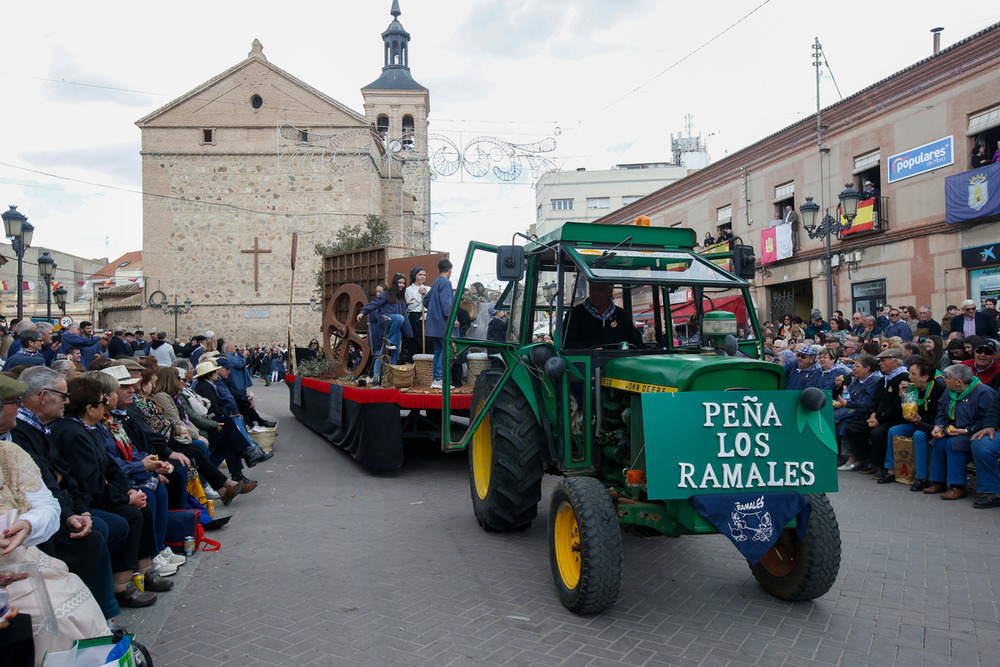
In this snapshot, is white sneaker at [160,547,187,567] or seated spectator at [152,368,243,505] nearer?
white sneaker at [160,547,187,567]

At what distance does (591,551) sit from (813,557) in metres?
1.29

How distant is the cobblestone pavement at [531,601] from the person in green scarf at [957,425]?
1.87 feet

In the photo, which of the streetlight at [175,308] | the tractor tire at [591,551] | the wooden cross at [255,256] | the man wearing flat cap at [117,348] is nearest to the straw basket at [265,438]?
the man wearing flat cap at [117,348]

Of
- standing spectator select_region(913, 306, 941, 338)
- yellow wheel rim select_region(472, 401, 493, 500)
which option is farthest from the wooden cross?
yellow wheel rim select_region(472, 401, 493, 500)

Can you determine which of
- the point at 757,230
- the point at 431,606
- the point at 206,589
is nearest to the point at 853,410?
the point at 431,606

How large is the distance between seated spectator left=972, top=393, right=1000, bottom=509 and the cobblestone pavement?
22 cm

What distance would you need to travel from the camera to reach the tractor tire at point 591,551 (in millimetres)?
3752

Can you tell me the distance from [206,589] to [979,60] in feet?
52.6

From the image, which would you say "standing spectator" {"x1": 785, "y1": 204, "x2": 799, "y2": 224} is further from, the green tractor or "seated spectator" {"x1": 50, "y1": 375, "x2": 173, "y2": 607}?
"seated spectator" {"x1": 50, "y1": 375, "x2": 173, "y2": 607}

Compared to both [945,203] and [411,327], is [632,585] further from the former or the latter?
[945,203]

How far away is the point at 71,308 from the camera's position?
51.6 meters

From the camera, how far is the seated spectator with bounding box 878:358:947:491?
7.20 m

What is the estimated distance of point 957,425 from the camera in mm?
6797

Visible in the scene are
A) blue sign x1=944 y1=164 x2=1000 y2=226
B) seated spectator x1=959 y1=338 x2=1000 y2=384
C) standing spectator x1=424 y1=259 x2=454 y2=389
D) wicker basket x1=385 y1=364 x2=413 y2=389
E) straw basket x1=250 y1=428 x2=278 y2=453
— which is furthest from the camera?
blue sign x1=944 y1=164 x2=1000 y2=226
